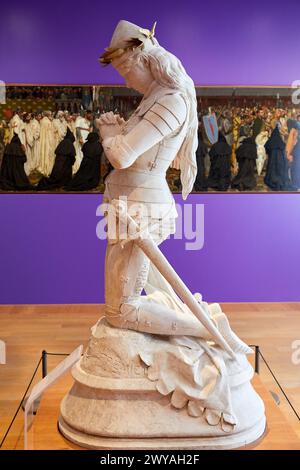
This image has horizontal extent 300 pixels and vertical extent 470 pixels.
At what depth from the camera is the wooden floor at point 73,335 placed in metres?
5.15

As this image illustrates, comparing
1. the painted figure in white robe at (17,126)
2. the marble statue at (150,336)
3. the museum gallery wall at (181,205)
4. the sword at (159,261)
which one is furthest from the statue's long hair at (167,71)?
the painted figure in white robe at (17,126)

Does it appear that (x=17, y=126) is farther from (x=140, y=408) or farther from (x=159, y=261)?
(x=140, y=408)

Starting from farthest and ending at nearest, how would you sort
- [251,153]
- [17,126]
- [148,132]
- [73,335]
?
1. [251,153]
2. [17,126]
3. [73,335]
4. [148,132]

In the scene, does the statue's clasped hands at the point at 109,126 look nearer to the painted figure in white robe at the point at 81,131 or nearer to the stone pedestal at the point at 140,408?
the stone pedestal at the point at 140,408

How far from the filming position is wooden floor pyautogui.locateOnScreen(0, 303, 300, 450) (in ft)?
16.9

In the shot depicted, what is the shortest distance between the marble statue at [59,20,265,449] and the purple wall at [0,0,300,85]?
361 cm

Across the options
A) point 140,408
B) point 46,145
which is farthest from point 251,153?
point 140,408

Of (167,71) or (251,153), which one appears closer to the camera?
(167,71)

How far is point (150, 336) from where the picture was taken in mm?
3711

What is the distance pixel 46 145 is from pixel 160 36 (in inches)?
76.8

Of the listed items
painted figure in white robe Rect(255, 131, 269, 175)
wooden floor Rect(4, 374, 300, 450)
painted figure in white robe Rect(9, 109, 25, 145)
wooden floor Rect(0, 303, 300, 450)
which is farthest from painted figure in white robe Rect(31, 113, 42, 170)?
wooden floor Rect(4, 374, 300, 450)

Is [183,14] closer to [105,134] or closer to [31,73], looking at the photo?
[31,73]

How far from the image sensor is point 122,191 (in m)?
3.55
